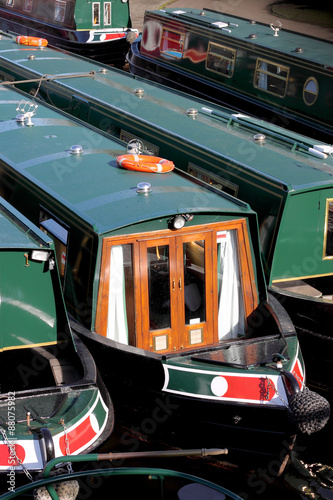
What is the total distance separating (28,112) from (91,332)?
421 cm

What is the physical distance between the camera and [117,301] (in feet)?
27.9

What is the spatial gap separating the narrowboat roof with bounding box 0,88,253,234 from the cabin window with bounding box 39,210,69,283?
0.30 meters

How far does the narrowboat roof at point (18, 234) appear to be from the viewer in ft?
25.3

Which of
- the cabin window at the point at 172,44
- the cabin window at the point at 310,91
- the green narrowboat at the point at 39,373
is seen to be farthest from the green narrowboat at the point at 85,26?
the green narrowboat at the point at 39,373

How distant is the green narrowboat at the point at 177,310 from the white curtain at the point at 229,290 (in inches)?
0.5

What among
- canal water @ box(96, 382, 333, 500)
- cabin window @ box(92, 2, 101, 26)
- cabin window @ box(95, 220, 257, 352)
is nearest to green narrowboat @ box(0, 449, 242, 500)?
canal water @ box(96, 382, 333, 500)

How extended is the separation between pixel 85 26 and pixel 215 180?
12078 millimetres

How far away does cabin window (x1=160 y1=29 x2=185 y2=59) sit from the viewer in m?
17.6

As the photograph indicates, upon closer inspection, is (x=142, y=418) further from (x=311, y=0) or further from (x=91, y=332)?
(x=311, y=0)

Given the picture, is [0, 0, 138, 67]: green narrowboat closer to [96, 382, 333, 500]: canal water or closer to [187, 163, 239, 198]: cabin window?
[187, 163, 239, 198]: cabin window

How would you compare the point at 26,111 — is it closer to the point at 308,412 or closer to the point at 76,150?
the point at 76,150

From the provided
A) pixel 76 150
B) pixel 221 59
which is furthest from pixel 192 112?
pixel 221 59

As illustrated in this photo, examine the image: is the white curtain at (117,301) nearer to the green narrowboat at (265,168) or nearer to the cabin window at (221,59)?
the green narrowboat at (265,168)

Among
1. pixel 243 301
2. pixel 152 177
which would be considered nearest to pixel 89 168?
pixel 152 177
